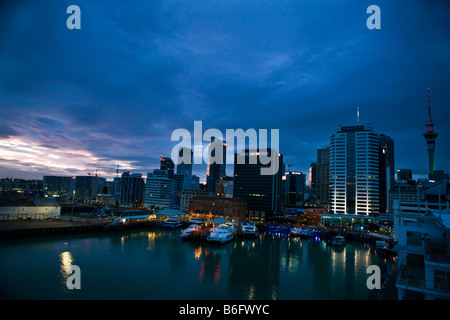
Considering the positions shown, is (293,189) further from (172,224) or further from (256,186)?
(172,224)

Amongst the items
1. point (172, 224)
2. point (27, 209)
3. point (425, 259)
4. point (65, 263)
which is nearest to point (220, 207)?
point (172, 224)

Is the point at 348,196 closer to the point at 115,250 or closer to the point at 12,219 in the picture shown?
the point at 115,250

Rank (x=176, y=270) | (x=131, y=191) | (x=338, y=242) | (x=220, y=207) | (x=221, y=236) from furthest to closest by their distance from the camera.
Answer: (x=131, y=191) < (x=220, y=207) < (x=338, y=242) < (x=221, y=236) < (x=176, y=270)

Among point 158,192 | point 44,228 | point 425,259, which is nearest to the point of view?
point 425,259

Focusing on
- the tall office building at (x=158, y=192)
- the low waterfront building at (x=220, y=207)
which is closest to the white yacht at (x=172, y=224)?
the low waterfront building at (x=220, y=207)

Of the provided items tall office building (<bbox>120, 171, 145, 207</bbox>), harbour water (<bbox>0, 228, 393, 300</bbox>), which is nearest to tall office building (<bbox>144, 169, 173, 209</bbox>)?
tall office building (<bbox>120, 171, 145, 207</bbox>)

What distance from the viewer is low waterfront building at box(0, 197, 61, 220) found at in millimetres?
48250

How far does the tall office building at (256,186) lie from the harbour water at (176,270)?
2128 inches

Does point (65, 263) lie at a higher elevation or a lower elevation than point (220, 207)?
lower

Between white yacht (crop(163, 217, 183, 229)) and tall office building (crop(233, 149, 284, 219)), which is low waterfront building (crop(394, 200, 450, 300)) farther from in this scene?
tall office building (crop(233, 149, 284, 219))

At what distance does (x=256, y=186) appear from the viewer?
329 ft

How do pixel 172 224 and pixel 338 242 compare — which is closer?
pixel 338 242

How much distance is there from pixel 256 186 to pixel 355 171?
3644 centimetres

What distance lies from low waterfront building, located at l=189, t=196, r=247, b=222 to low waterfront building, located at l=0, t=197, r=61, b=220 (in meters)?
37.1
